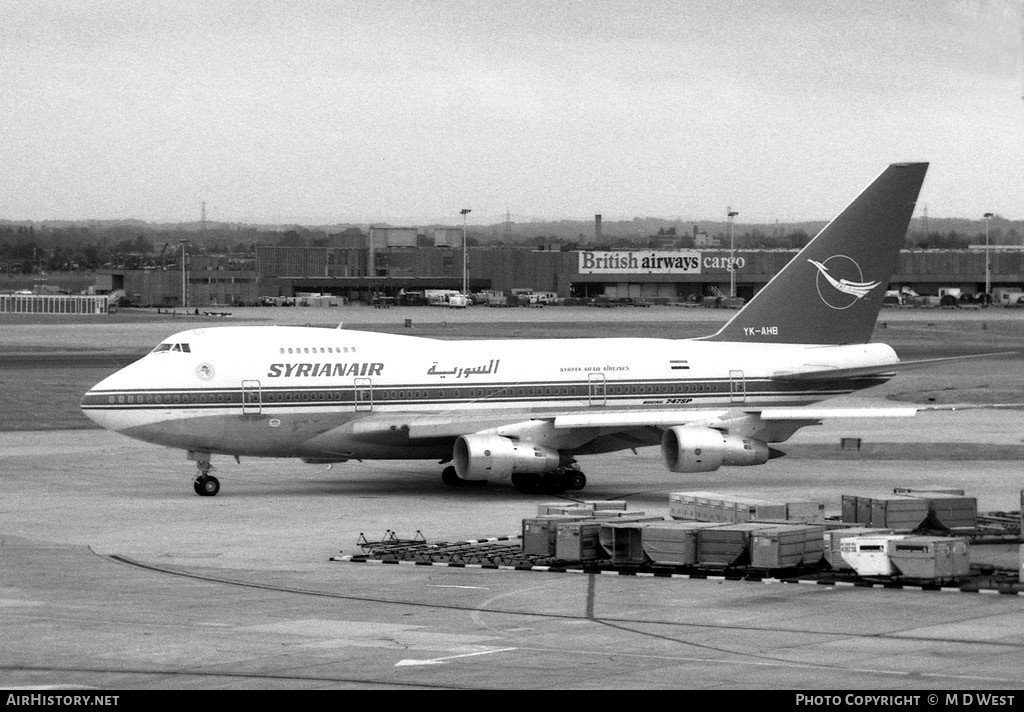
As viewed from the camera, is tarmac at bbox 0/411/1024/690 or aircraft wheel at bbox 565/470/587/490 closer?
tarmac at bbox 0/411/1024/690

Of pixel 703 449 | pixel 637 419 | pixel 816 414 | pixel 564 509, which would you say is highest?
pixel 816 414

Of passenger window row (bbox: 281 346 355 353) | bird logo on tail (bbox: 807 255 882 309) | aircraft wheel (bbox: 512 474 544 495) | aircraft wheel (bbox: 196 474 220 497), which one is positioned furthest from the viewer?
bird logo on tail (bbox: 807 255 882 309)

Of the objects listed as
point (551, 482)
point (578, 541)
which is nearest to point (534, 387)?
point (551, 482)

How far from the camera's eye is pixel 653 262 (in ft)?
648

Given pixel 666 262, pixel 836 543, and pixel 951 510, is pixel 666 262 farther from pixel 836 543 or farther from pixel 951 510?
pixel 836 543

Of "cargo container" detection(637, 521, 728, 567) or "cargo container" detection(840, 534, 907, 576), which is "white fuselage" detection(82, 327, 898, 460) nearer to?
"cargo container" detection(637, 521, 728, 567)

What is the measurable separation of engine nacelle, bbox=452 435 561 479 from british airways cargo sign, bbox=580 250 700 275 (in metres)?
152

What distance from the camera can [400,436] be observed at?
4578cm

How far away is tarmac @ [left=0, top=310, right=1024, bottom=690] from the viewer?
2198 cm

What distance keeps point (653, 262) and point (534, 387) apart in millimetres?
151516

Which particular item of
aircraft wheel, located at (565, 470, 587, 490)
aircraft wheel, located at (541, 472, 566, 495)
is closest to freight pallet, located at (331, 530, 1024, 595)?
aircraft wheel, located at (541, 472, 566, 495)

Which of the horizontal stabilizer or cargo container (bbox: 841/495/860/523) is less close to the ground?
the horizontal stabilizer

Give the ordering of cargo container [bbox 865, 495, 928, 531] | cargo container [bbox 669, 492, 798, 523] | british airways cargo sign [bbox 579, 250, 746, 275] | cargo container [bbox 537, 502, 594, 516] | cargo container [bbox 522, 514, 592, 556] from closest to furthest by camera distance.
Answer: cargo container [bbox 522, 514, 592, 556]
cargo container [bbox 669, 492, 798, 523]
cargo container [bbox 537, 502, 594, 516]
cargo container [bbox 865, 495, 928, 531]
british airways cargo sign [bbox 579, 250, 746, 275]

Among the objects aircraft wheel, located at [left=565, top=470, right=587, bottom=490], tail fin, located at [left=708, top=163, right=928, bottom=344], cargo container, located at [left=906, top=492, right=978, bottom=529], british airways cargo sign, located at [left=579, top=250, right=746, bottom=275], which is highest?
british airways cargo sign, located at [left=579, top=250, right=746, bottom=275]
